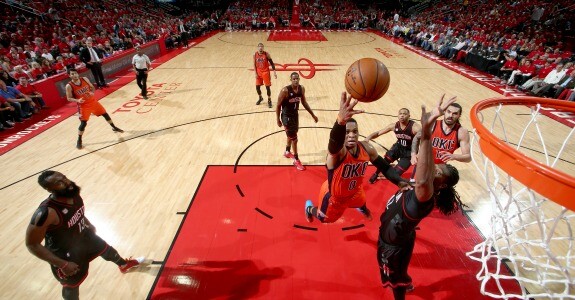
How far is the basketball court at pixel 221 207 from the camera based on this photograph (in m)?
3.52

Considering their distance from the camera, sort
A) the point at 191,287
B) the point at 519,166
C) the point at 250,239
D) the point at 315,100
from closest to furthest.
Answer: the point at 519,166 < the point at 191,287 < the point at 250,239 < the point at 315,100

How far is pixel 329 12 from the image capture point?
1141 inches

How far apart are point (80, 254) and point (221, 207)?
2037 millimetres

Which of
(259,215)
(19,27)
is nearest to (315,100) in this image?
(259,215)

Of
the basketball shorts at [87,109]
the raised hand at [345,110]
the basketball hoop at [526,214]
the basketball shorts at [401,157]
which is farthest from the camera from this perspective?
the basketball shorts at [87,109]

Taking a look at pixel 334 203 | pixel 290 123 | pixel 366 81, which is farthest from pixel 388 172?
pixel 290 123

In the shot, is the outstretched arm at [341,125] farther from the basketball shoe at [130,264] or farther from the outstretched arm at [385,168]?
the basketball shoe at [130,264]

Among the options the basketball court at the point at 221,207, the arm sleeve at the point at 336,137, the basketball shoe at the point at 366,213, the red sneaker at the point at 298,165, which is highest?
the arm sleeve at the point at 336,137

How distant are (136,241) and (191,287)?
1.24 m

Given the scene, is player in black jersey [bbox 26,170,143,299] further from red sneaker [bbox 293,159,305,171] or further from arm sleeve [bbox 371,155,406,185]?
red sneaker [bbox 293,159,305,171]

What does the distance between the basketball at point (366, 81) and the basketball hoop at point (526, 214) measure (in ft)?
3.11

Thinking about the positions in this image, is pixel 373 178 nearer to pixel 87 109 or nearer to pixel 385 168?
pixel 385 168

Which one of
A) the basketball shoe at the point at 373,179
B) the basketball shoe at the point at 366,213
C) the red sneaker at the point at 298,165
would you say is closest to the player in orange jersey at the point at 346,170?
the basketball shoe at the point at 366,213

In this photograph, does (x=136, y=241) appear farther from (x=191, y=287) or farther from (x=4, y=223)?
(x=4, y=223)
